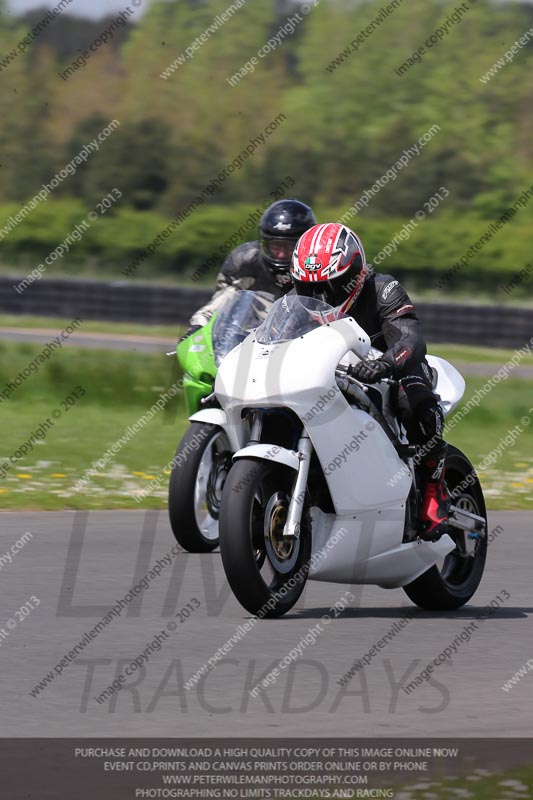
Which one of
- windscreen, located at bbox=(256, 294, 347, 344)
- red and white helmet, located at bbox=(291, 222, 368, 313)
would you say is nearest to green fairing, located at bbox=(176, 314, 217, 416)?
red and white helmet, located at bbox=(291, 222, 368, 313)

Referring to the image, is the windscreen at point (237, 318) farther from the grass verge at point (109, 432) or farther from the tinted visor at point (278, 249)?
the grass verge at point (109, 432)

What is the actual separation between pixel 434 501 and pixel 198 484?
1920 mm

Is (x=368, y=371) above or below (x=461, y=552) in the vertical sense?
above

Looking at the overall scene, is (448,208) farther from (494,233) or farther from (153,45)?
(153,45)

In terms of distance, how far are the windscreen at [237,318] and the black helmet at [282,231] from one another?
314 mm

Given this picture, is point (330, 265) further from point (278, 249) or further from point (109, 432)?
point (109, 432)

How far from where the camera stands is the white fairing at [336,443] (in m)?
7.25

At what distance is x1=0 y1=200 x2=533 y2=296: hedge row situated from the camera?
3812 cm

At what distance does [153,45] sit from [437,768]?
78.4m

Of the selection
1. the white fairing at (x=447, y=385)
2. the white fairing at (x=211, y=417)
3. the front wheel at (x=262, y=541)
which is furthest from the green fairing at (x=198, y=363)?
the front wheel at (x=262, y=541)

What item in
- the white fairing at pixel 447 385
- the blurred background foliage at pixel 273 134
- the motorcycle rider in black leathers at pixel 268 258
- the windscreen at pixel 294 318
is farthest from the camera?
the blurred background foliage at pixel 273 134

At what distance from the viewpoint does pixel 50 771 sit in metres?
4.96

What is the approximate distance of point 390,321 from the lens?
307 inches

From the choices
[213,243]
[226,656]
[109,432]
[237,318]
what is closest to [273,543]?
[226,656]
